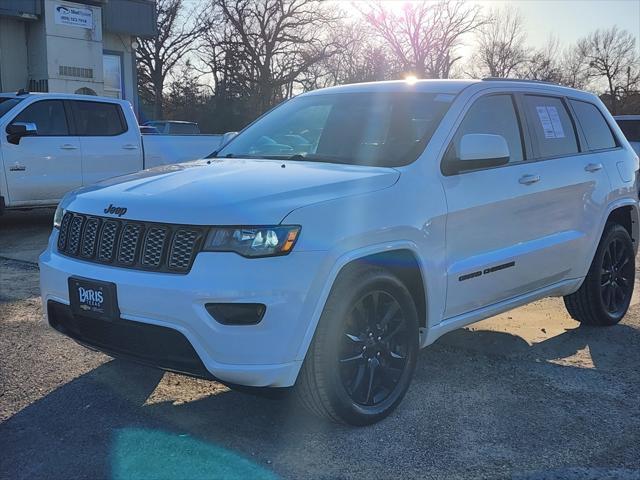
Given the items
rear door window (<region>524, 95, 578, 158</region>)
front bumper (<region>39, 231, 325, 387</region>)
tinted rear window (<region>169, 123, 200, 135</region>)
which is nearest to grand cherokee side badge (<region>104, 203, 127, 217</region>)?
front bumper (<region>39, 231, 325, 387</region>)

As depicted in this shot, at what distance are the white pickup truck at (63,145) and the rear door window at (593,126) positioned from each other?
705 centimetres

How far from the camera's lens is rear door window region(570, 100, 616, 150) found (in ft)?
17.4

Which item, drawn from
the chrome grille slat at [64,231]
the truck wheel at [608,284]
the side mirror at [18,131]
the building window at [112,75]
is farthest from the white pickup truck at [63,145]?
the building window at [112,75]

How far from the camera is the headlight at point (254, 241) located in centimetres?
299

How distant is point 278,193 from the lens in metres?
3.19

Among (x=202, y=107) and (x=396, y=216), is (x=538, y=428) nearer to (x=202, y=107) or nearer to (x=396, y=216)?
(x=396, y=216)

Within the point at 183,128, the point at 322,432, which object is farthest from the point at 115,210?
the point at 183,128

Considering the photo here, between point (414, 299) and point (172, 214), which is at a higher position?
point (172, 214)

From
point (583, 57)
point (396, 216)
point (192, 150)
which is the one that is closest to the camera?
point (396, 216)

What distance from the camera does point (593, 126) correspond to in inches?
215

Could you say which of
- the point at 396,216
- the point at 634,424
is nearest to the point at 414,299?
the point at 396,216

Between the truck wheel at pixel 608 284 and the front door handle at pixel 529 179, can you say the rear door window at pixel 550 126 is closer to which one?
the front door handle at pixel 529 179

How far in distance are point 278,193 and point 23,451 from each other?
174cm

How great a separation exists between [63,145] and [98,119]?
80 centimetres
